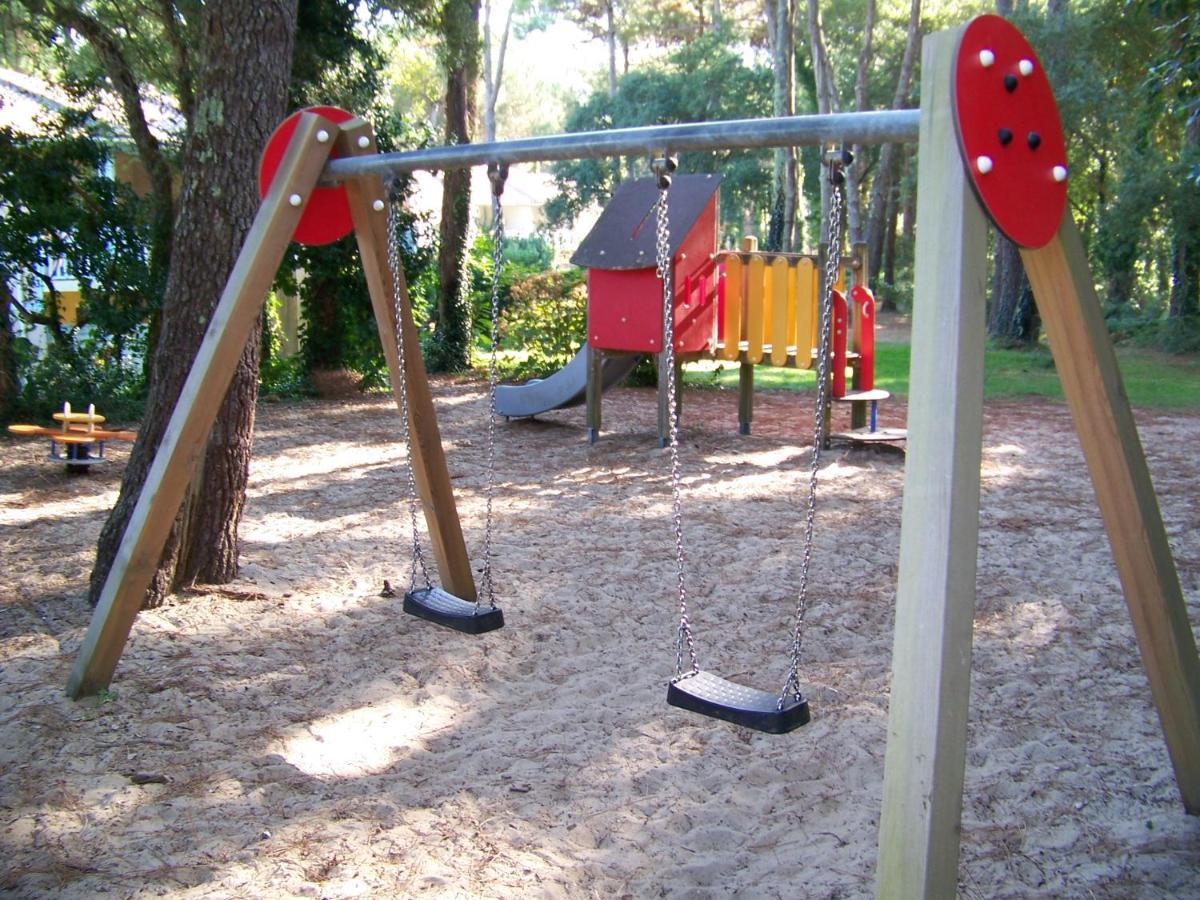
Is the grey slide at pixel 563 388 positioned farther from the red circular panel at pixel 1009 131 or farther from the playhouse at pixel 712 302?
the red circular panel at pixel 1009 131

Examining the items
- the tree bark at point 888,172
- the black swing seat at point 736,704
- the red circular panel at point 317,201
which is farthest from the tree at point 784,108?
the black swing seat at point 736,704

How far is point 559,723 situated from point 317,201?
6.56 ft

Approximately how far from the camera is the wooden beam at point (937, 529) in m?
1.96

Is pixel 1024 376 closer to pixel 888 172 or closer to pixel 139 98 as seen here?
pixel 139 98

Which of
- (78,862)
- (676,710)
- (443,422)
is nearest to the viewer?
(78,862)

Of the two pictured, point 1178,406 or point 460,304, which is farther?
point 460,304

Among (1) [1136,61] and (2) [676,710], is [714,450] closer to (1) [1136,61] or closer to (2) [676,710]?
(2) [676,710]

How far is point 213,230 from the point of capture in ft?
14.4

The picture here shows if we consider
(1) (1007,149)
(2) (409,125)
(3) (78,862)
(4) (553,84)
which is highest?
(4) (553,84)

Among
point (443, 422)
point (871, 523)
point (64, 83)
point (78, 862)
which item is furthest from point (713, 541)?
point (64, 83)

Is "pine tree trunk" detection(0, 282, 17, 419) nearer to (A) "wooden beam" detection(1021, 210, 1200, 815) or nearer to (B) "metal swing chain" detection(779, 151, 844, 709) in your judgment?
(B) "metal swing chain" detection(779, 151, 844, 709)

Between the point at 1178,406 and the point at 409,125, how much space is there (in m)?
8.49

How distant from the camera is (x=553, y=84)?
9100 centimetres

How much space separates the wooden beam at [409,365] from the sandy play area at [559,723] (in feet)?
1.30
